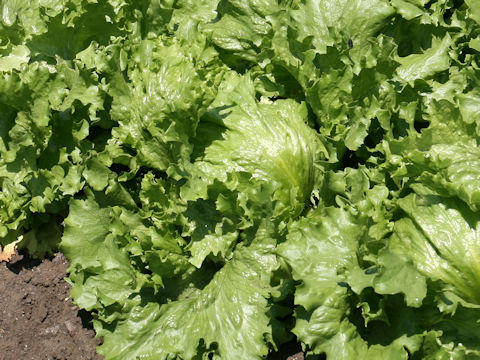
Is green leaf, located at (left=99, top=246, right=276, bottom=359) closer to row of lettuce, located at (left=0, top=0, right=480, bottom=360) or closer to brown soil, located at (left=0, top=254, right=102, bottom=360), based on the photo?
row of lettuce, located at (left=0, top=0, right=480, bottom=360)

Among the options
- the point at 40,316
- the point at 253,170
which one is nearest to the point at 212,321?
the point at 253,170

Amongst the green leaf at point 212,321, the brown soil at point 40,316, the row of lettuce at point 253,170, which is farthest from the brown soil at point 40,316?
the green leaf at point 212,321

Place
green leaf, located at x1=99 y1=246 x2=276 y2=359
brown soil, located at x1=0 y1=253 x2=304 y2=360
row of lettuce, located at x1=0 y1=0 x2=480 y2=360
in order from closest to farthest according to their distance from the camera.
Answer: row of lettuce, located at x1=0 y1=0 x2=480 y2=360 → green leaf, located at x1=99 y1=246 x2=276 y2=359 → brown soil, located at x1=0 y1=253 x2=304 y2=360

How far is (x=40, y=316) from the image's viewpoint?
15.1ft

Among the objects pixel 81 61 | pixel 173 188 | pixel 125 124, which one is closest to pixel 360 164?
pixel 173 188

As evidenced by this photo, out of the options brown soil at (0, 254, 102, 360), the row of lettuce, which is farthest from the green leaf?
brown soil at (0, 254, 102, 360)

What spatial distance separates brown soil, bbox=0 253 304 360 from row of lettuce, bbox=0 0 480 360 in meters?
0.19

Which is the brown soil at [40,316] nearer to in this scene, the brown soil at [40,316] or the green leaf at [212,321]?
the brown soil at [40,316]

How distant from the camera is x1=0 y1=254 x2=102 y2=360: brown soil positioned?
445 centimetres

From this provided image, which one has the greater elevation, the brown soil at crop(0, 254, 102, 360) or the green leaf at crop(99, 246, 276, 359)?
the green leaf at crop(99, 246, 276, 359)

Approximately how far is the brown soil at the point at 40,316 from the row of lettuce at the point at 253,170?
194mm

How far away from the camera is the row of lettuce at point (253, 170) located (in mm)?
3555

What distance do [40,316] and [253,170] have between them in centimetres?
182

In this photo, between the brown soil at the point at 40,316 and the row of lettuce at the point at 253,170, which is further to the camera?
the brown soil at the point at 40,316
